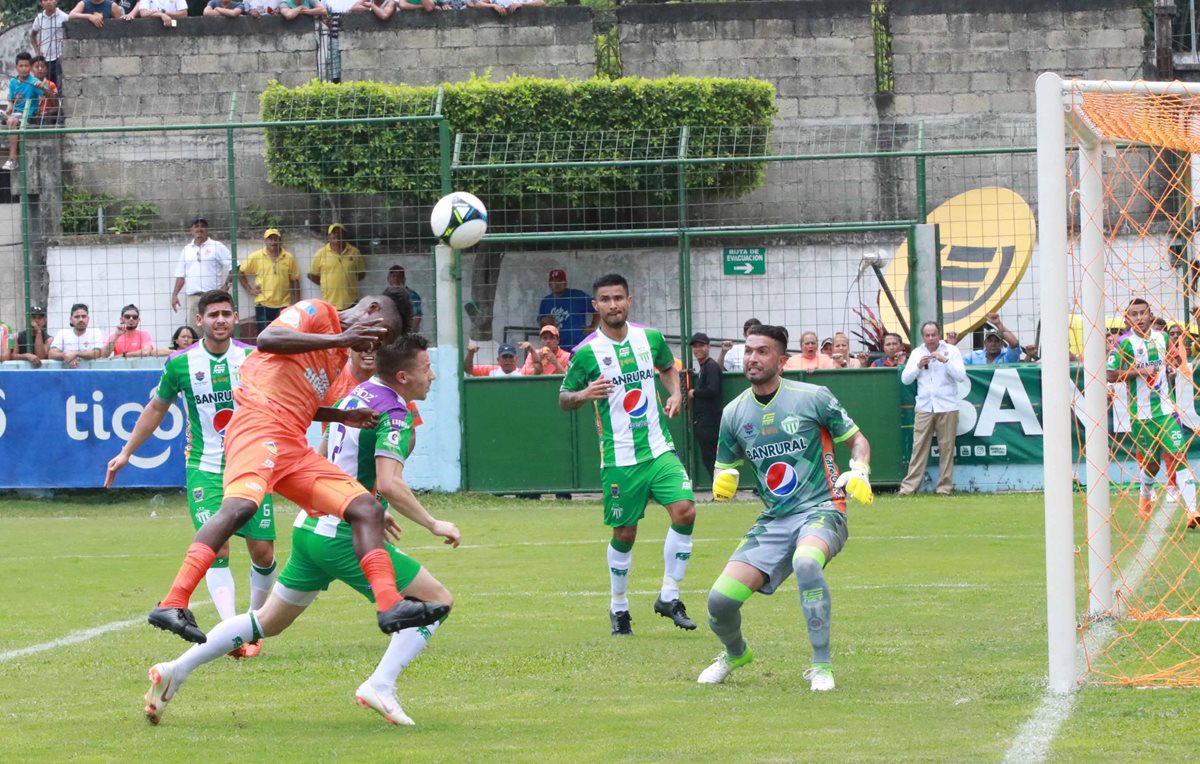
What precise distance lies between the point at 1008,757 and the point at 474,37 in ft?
71.6

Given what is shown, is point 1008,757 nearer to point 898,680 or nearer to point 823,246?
point 898,680

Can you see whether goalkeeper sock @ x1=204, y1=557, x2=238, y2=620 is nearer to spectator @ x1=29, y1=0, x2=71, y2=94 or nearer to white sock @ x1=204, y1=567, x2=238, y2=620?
white sock @ x1=204, y1=567, x2=238, y2=620

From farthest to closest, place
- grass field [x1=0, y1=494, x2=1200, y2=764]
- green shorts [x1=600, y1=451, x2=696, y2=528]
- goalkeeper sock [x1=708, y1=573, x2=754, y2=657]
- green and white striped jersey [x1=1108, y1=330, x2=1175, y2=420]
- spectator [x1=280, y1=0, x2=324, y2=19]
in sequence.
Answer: spectator [x1=280, y1=0, x2=324, y2=19] < green and white striped jersey [x1=1108, y1=330, x2=1175, y2=420] < green shorts [x1=600, y1=451, x2=696, y2=528] < goalkeeper sock [x1=708, y1=573, x2=754, y2=657] < grass field [x1=0, y1=494, x2=1200, y2=764]

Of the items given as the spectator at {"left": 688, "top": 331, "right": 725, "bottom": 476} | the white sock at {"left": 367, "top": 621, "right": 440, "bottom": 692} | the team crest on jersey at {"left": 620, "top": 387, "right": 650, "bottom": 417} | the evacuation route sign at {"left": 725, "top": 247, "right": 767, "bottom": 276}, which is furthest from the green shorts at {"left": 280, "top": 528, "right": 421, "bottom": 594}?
the evacuation route sign at {"left": 725, "top": 247, "right": 767, "bottom": 276}

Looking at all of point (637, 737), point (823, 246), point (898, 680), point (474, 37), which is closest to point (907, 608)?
point (898, 680)

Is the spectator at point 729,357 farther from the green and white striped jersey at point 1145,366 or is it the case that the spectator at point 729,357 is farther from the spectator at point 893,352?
the green and white striped jersey at point 1145,366

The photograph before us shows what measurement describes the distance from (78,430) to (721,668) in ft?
43.7

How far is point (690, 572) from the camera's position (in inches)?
516

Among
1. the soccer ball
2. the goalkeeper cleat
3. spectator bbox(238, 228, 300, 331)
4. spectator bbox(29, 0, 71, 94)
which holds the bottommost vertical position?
the goalkeeper cleat

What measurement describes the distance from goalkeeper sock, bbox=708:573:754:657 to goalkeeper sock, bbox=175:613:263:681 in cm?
224

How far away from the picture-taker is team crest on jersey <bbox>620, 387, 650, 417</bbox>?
35.6 ft

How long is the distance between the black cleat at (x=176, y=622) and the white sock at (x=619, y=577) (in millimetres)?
3780

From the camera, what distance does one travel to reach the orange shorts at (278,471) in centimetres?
729

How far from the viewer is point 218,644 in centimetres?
716
